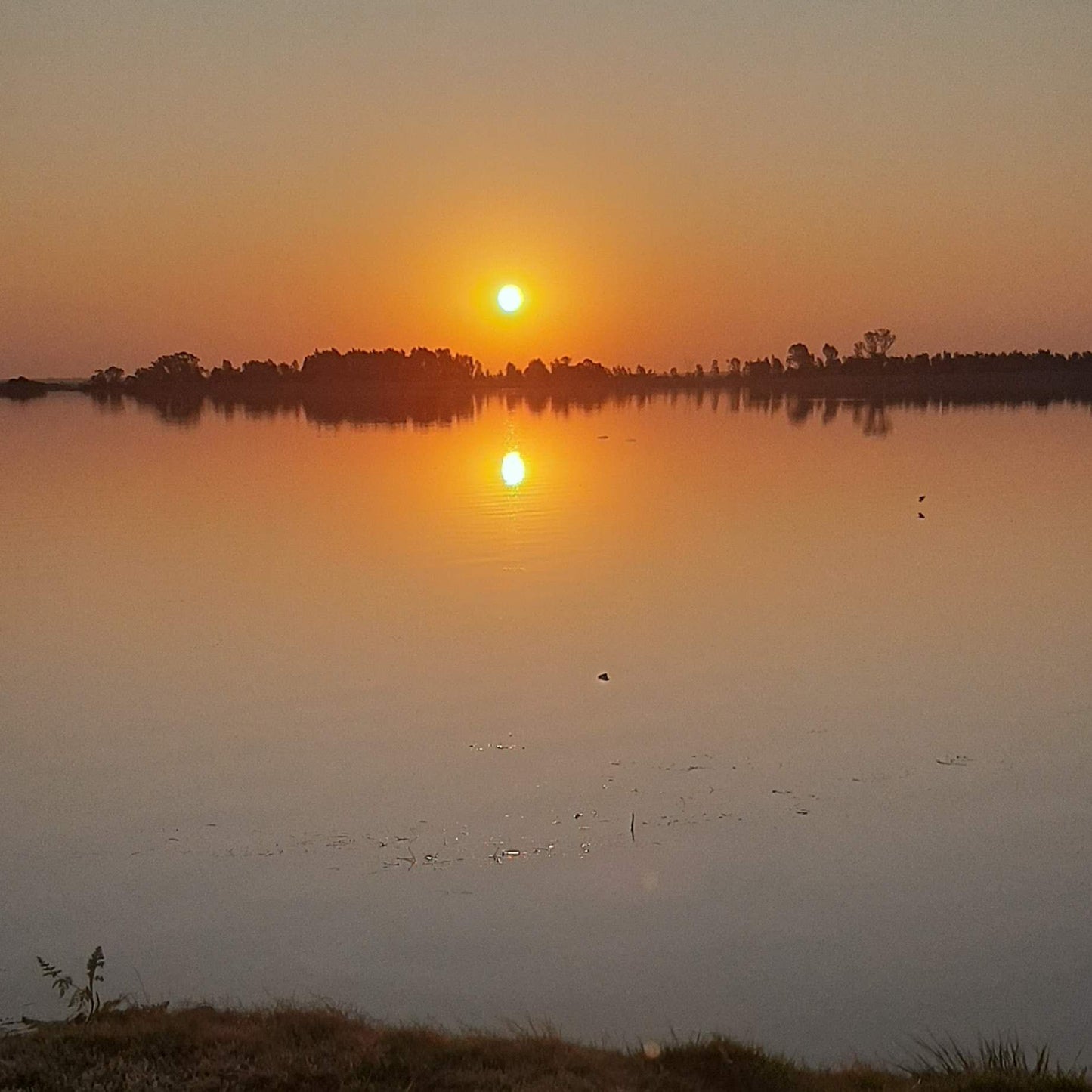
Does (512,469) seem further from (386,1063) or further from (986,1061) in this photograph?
(386,1063)

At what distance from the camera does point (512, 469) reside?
129 feet

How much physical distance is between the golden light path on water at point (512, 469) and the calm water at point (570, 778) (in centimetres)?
1239

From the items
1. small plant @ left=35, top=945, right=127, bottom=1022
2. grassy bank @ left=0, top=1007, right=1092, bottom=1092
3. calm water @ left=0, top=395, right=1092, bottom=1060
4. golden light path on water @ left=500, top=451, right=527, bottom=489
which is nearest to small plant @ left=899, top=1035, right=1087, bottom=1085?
grassy bank @ left=0, top=1007, right=1092, bottom=1092

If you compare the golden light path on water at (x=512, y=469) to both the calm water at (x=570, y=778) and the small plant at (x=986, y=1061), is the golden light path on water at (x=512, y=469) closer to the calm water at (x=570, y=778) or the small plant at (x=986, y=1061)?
the calm water at (x=570, y=778)

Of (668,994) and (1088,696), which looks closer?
(668,994)

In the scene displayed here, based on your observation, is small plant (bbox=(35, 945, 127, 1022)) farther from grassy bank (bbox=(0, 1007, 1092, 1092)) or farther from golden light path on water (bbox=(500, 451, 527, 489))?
golden light path on water (bbox=(500, 451, 527, 489))

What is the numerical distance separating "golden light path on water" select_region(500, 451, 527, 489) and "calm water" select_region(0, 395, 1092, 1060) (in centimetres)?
1239

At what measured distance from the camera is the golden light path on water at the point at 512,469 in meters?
34.8

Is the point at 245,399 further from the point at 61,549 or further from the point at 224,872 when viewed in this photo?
the point at 224,872

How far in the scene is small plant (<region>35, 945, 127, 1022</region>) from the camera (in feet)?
19.4

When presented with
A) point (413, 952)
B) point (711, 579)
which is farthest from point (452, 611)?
point (413, 952)

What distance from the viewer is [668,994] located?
21.6 feet

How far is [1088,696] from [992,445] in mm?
35995

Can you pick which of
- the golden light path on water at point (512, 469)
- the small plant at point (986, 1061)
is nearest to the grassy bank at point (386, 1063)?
the small plant at point (986, 1061)
